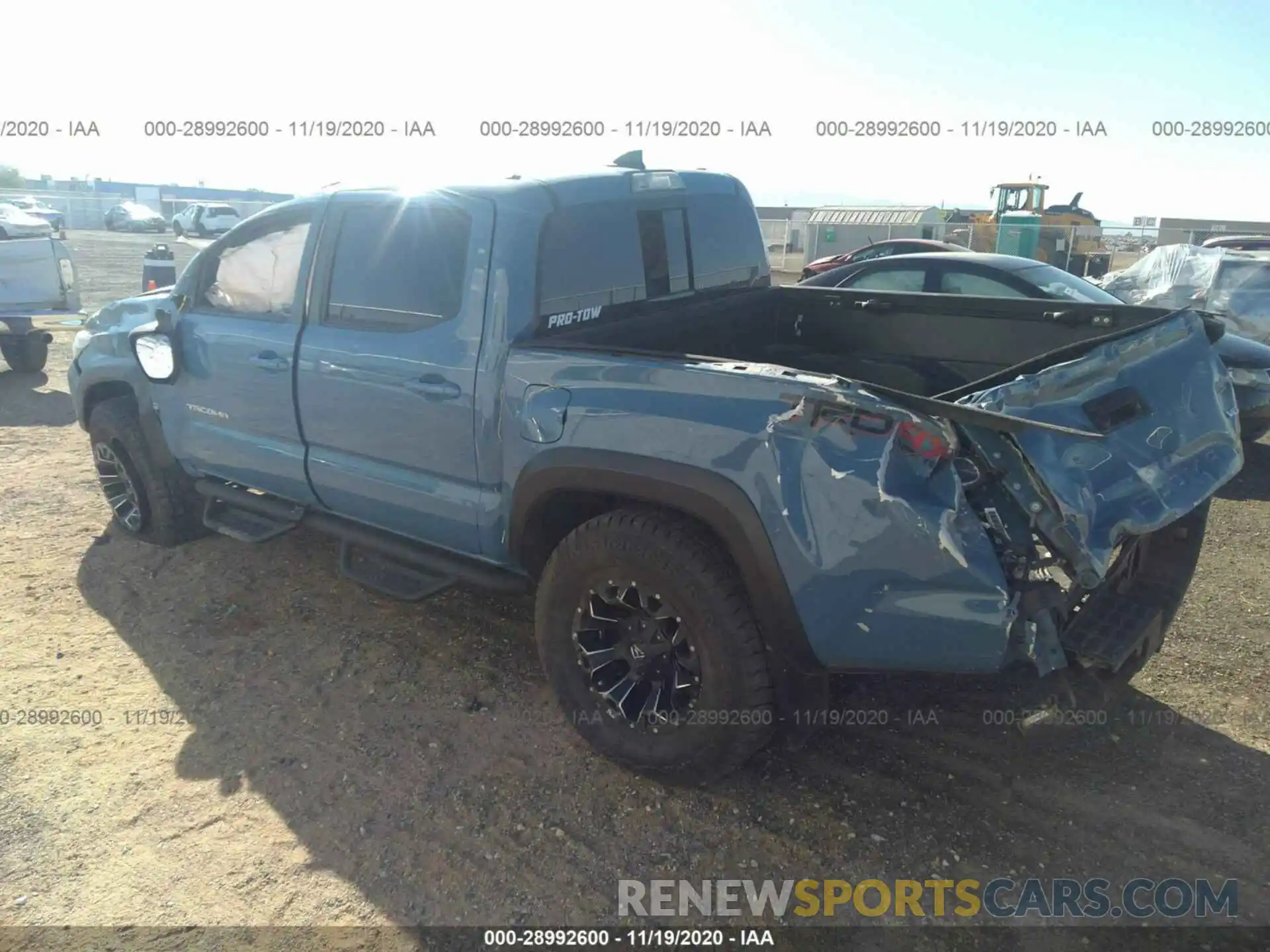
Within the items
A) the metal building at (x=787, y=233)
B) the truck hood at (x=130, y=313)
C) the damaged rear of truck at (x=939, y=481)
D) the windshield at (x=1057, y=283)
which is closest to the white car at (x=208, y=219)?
the metal building at (x=787, y=233)

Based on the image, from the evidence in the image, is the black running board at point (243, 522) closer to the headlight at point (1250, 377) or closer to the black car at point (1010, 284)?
the black car at point (1010, 284)

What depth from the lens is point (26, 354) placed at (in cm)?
970

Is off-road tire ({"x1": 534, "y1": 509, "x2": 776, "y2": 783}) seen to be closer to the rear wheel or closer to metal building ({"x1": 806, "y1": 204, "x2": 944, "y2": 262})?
the rear wheel

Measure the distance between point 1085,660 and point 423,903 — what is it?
6.80ft

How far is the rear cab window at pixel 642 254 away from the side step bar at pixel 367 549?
3.44 ft

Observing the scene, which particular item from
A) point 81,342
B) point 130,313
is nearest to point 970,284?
point 130,313

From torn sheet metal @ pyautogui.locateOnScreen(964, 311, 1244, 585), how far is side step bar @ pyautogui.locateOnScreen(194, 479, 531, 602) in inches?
77.8

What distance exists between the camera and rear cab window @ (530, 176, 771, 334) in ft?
11.3

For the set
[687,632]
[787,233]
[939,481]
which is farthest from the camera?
[787,233]

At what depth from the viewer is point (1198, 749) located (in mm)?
3330

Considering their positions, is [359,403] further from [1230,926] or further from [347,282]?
[1230,926]

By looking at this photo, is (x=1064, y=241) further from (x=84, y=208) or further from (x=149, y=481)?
(x=84, y=208)

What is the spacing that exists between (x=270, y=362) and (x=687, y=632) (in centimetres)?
240

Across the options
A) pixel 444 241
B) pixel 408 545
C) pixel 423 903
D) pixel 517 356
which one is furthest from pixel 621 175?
pixel 423 903
